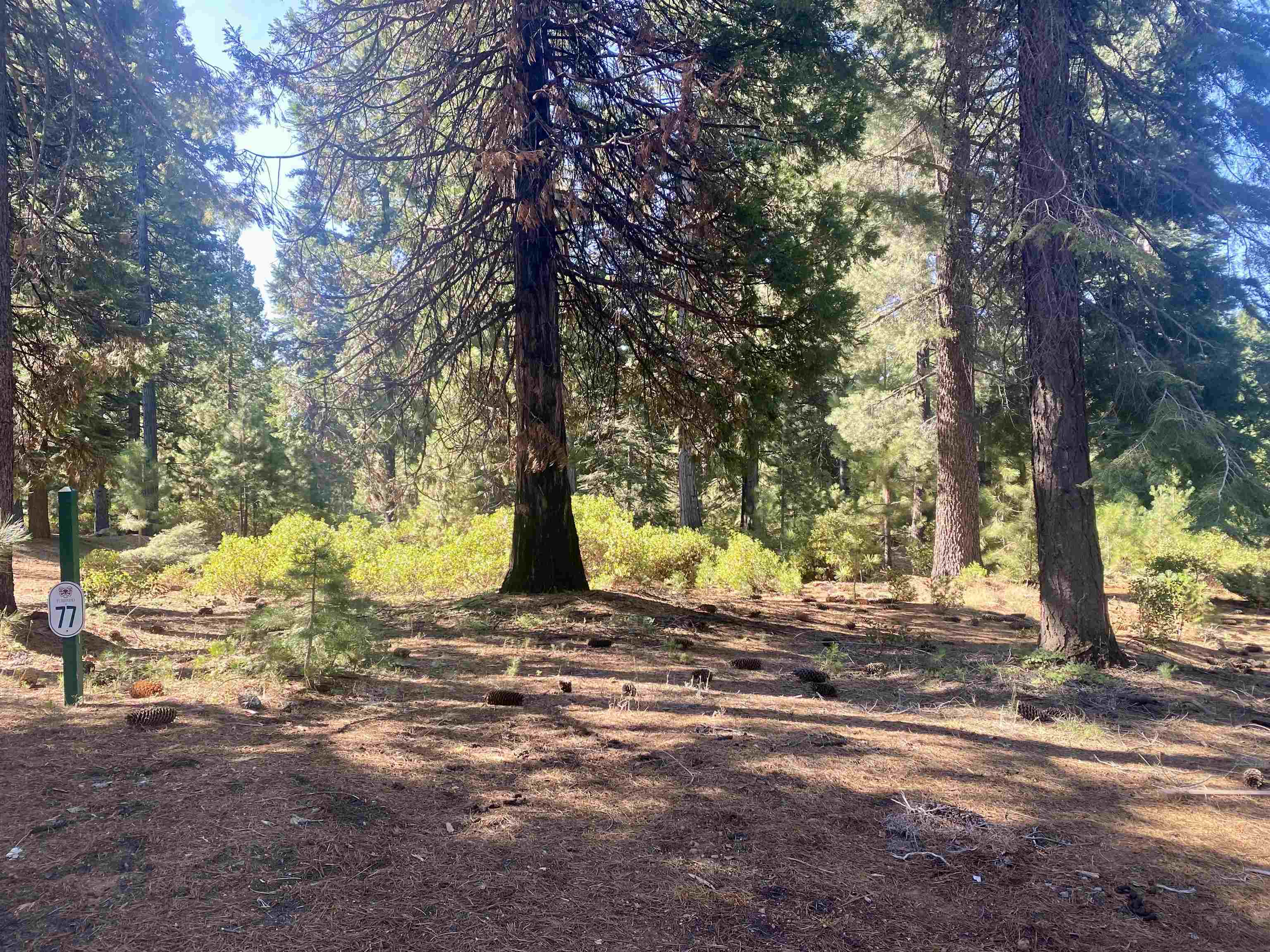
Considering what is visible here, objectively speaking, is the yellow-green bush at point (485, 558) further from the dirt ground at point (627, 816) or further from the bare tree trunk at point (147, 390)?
the bare tree trunk at point (147, 390)

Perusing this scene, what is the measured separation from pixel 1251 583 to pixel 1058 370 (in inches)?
411

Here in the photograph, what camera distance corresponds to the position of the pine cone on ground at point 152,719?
411 centimetres

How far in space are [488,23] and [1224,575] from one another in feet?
48.9

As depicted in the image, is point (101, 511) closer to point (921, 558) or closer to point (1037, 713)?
point (921, 558)

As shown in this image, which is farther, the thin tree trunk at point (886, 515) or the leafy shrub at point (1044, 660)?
the thin tree trunk at point (886, 515)

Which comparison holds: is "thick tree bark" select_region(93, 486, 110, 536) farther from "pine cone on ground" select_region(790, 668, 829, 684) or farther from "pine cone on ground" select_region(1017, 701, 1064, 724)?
"pine cone on ground" select_region(1017, 701, 1064, 724)

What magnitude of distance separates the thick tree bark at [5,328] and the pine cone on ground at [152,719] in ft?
13.9

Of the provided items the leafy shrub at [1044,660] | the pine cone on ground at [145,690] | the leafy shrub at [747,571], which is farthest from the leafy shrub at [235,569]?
the leafy shrub at [1044,660]

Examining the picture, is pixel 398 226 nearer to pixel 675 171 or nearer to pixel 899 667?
pixel 675 171

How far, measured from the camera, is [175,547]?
7.09m

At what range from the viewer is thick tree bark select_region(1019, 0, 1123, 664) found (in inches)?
254

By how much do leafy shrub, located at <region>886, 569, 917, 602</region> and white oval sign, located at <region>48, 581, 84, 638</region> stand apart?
10.2 m

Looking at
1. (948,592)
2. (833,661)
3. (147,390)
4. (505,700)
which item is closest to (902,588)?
(948,592)

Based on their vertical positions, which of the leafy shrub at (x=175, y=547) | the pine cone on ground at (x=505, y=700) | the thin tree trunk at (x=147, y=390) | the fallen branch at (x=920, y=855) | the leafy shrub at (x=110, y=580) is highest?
the thin tree trunk at (x=147, y=390)
